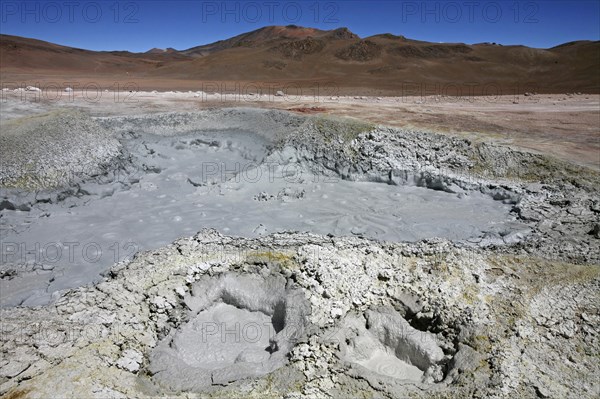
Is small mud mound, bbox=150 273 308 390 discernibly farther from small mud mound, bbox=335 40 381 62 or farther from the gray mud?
small mud mound, bbox=335 40 381 62

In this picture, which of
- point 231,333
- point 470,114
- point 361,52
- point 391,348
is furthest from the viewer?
point 361,52

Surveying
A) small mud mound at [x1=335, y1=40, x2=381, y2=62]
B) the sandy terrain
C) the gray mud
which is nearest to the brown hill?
small mud mound at [x1=335, y1=40, x2=381, y2=62]

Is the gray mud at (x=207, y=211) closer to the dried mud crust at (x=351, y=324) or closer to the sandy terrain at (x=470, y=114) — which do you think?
the dried mud crust at (x=351, y=324)

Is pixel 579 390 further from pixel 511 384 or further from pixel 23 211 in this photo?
pixel 23 211

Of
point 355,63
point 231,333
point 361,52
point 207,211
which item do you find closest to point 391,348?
point 231,333

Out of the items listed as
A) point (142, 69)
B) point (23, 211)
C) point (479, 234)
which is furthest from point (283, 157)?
point (142, 69)

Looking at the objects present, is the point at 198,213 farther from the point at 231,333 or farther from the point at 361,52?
the point at 361,52

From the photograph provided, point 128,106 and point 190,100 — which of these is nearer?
point 128,106
